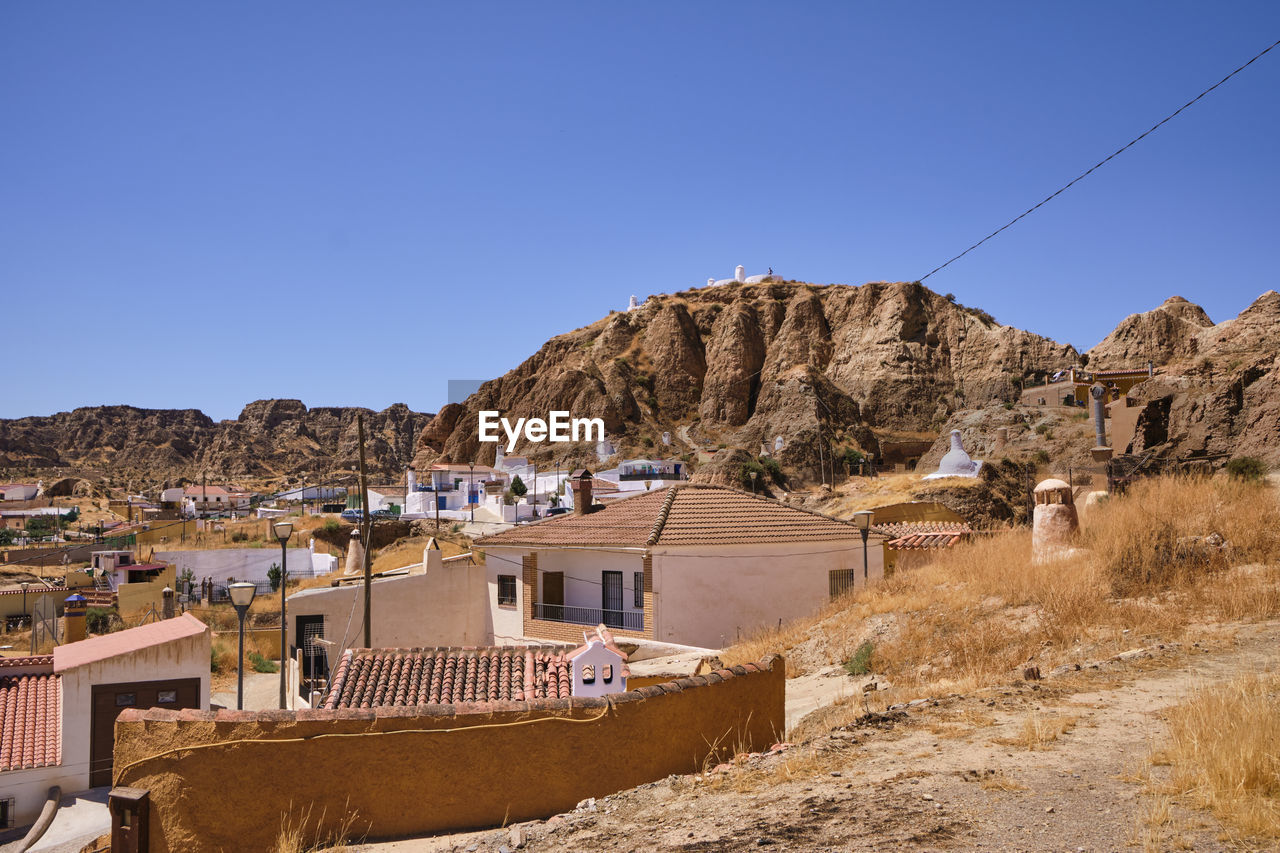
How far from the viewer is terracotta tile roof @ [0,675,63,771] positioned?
44.4ft

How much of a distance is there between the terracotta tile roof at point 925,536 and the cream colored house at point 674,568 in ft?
2.63

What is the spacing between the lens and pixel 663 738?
8008 mm

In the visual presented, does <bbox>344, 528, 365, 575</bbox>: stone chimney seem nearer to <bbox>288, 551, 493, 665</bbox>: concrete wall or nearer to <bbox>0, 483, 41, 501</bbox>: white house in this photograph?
<bbox>288, 551, 493, 665</bbox>: concrete wall

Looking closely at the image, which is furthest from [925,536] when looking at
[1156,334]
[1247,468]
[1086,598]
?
[1156,334]

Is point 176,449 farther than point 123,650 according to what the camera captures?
Yes

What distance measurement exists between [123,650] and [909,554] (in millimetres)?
18441

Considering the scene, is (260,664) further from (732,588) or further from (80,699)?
(732,588)

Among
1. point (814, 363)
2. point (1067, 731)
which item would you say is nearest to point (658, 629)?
point (1067, 731)

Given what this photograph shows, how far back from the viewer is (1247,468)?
1689cm

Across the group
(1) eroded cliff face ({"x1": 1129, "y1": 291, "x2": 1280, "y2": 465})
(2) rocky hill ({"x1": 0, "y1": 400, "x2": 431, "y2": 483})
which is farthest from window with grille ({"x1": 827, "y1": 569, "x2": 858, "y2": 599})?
(2) rocky hill ({"x1": 0, "y1": 400, "x2": 431, "y2": 483})

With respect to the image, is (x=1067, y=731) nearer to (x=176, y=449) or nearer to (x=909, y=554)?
(x=909, y=554)

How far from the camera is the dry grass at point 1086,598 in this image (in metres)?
10.6

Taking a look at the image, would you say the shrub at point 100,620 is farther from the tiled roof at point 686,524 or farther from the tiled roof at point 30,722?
the tiled roof at point 686,524

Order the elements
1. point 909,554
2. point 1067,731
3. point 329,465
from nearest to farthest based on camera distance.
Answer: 1. point 1067,731
2. point 909,554
3. point 329,465
